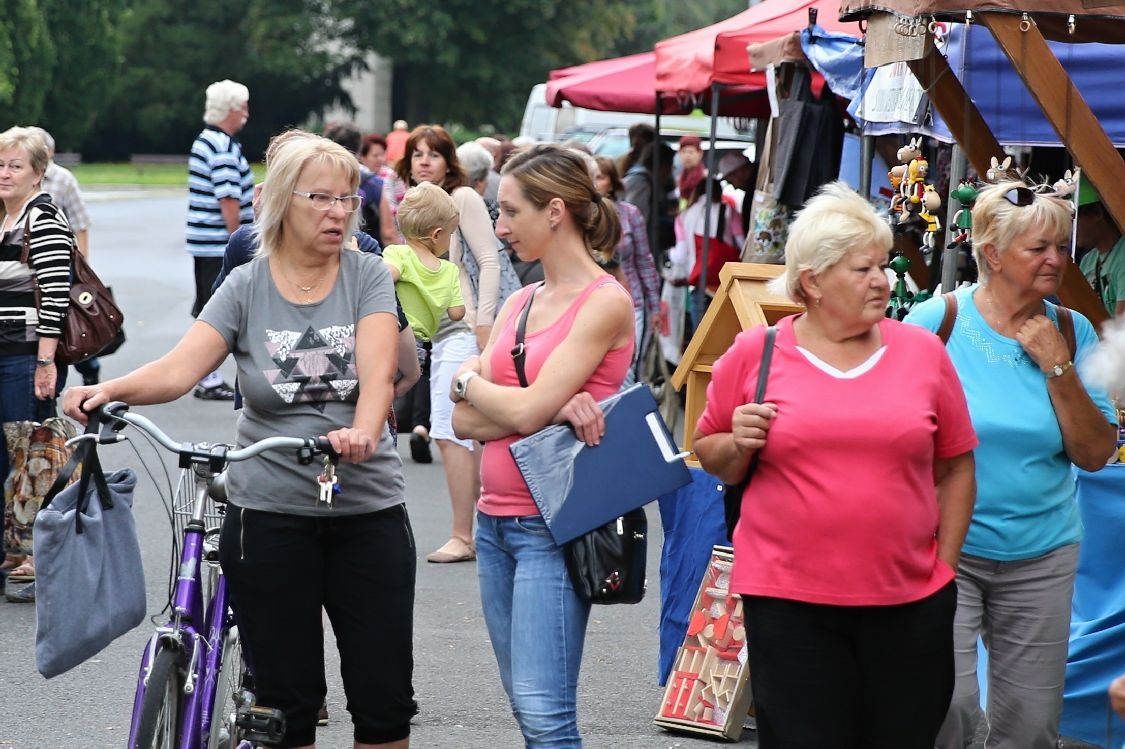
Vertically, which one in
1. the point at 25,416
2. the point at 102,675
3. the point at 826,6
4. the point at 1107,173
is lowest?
the point at 102,675

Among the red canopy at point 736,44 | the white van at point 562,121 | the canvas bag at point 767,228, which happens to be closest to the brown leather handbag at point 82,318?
the canvas bag at point 767,228

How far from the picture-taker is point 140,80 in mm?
64062

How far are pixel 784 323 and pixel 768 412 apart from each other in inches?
11.2

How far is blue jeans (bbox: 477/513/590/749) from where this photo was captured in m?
3.67

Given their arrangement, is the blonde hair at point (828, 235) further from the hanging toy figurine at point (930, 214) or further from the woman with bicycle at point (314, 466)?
the hanging toy figurine at point (930, 214)

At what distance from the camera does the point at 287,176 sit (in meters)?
3.78

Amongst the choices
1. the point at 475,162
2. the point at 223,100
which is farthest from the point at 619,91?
the point at 475,162

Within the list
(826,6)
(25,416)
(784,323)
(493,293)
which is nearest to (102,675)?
(25,416)

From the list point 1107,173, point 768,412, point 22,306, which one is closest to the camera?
point 768,412

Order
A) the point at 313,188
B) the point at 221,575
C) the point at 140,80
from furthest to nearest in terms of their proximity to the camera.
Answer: the point at 140,80 → the point at 221,575 → the point at 313,188

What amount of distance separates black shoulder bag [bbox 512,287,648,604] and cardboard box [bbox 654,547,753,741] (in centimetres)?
157

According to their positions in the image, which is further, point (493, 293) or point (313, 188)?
point (493, 293)

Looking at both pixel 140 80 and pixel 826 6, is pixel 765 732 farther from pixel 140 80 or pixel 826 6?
pixel 140 80

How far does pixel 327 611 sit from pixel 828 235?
149 centimetres
